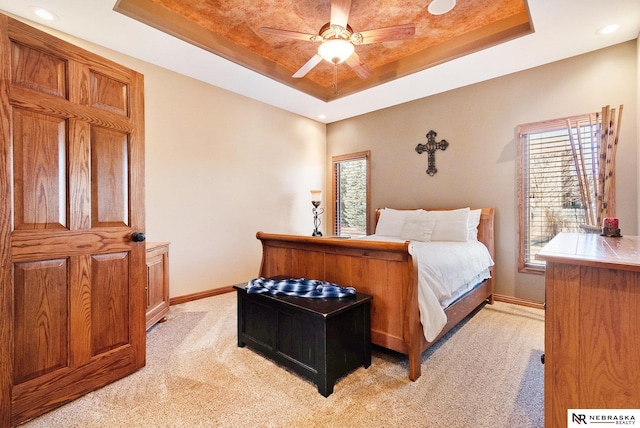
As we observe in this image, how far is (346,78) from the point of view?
168 inches

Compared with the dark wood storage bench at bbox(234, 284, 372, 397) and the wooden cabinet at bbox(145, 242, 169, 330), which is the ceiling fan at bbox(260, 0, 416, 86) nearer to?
the dark wood storage bench at bbox(234, 284, 372, 397)

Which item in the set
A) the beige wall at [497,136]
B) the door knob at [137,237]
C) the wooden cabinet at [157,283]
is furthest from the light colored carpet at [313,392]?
the beige wall at [497,136]

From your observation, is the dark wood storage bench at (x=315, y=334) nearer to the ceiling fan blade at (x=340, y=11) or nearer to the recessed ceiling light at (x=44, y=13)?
the ceiling fan blade at (x=340, y=11)

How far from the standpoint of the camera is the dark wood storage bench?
1768mm

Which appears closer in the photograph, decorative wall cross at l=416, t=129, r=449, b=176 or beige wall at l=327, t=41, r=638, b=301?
beige wall at l=327, t=41, r=638, b=301

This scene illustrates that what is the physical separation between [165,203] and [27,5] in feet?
6.46

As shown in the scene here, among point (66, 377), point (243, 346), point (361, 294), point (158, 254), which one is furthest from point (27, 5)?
point (361, 294)

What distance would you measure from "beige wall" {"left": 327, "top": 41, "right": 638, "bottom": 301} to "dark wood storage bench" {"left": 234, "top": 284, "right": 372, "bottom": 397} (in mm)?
2491

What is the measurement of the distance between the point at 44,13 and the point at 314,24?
2.37 m

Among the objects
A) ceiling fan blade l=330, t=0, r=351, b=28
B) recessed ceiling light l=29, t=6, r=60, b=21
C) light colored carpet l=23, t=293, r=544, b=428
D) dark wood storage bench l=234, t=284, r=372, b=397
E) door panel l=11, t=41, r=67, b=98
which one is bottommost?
light colored carpet l=23, t=293, r=544, b=428

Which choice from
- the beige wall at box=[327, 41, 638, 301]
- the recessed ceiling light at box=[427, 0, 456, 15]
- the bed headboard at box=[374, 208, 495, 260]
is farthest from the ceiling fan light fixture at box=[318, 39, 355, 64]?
the bed headboard at box=[374, 208, 495, 260]


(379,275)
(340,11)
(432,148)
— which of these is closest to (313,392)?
(379,275)

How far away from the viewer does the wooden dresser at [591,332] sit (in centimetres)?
107

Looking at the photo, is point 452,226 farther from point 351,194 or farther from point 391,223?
point 351,194
